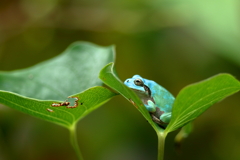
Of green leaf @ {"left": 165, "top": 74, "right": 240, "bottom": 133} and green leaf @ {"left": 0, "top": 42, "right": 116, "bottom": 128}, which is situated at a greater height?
green leaf @ {"left": 165, "top": 74, "right": 240, "bottom": 133}

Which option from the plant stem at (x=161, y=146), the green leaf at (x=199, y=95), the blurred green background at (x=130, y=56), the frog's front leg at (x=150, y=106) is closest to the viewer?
the green leaf at (x=199, y=95)

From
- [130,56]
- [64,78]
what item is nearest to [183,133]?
[64,78]

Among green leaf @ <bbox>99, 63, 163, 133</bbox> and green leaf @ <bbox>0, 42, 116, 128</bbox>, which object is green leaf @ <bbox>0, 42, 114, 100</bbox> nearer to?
green leaf @ <bbox>0, 42, 116, 128</bbox>

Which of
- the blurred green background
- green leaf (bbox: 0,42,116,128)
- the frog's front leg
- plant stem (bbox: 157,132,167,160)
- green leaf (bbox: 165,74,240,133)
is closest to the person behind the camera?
green leaf (bbox: 165,74,240,133)

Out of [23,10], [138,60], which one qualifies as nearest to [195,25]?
[138,60]

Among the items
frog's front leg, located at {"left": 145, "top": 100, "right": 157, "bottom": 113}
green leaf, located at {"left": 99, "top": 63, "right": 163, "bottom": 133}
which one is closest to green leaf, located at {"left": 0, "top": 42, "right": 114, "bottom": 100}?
frog's front leg, located at {"left": 145, "top": 100, "right": 157, "bottom": 113}

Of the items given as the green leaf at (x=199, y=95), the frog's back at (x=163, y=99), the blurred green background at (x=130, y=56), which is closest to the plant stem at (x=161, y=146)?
the green leaf at (x=199, y=95)

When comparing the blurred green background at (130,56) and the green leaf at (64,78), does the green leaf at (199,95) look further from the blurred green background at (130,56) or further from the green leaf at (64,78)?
the blurred green background at (130,56)

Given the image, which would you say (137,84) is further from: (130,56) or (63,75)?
(130,56)
